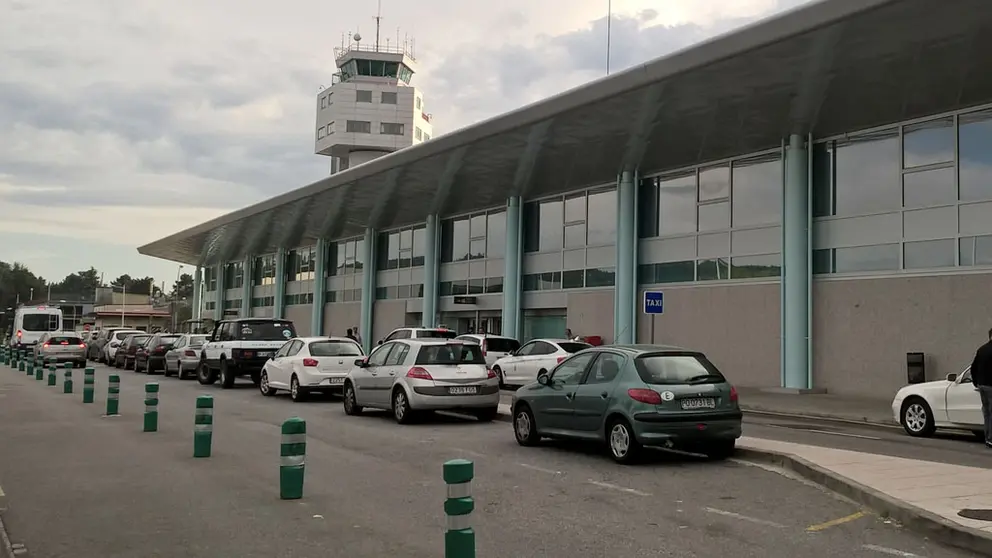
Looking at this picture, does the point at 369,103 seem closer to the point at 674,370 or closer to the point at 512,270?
the point at 512,270

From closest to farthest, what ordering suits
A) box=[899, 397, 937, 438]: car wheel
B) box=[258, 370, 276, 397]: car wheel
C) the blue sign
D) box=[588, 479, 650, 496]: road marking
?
1. box=[588, 479, 650, 496]: road marking
2. box=[899, 397, 937, 438]: car wheel
3. box=[258, 370, 276, 397]: car wheel
4. the blue sign

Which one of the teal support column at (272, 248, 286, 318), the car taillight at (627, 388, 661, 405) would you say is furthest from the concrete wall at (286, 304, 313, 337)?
the car taillight at (627, 388, 661, 405)

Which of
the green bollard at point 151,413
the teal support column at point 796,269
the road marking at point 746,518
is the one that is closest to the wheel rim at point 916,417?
the road marking at point 746,518

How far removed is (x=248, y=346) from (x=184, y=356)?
6.15 metres

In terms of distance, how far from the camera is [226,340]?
26.5 metres

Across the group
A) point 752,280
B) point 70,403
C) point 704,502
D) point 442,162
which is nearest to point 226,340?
point 70,403

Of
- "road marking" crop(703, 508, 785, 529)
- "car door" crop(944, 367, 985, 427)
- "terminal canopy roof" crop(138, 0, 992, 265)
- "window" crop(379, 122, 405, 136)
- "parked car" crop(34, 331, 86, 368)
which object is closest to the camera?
"road marking" crop(703, 508, 785, 529)

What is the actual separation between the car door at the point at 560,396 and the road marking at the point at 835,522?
4.44m

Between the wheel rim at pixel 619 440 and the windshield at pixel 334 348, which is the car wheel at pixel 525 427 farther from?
the windshield at pixel 334 348

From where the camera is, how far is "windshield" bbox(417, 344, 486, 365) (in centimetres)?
1603

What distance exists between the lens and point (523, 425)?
43.1ft

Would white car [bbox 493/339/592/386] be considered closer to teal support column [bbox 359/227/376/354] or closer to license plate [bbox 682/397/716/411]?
license plate [bbox 682/397/716/411]

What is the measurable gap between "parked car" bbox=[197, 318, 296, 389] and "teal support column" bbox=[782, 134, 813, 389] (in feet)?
44.7

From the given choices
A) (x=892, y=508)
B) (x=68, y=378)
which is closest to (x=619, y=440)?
(x=892, y=508)
